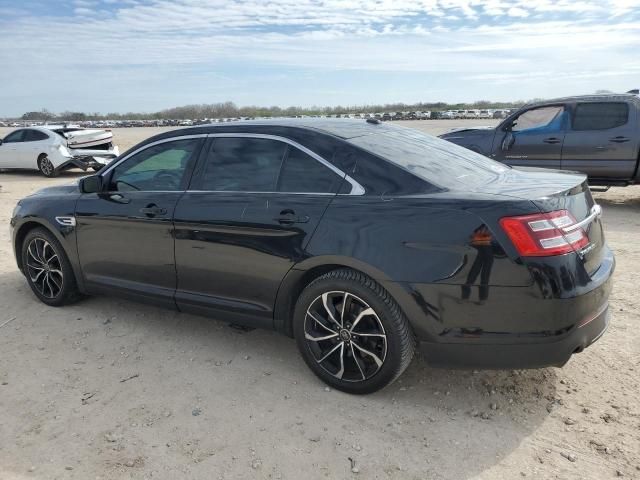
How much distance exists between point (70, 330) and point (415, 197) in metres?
3.02

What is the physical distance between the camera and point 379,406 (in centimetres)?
321

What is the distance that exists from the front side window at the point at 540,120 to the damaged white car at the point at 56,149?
10427mm

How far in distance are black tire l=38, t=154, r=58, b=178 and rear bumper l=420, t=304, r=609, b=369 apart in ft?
47.6

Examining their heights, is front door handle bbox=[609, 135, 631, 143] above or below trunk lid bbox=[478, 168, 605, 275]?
below

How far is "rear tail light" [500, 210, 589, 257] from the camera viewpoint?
2.73 metres

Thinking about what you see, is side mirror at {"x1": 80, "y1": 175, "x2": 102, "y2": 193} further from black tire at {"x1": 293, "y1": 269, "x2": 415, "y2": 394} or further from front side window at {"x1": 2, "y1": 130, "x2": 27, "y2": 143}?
front side window at {"x1": 2, "y1": 130, "x2": 27, "y2": 143}

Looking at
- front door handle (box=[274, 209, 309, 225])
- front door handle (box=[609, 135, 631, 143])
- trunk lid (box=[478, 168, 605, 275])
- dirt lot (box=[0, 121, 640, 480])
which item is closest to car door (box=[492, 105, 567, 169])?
front door handle (box=[609, 135, 631, 143])

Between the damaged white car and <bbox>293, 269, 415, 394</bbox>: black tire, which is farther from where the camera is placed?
the damaged white car

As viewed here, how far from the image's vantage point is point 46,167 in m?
15.2

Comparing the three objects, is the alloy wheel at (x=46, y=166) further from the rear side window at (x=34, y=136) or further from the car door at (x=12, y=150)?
the car door at (x=12, y=150)

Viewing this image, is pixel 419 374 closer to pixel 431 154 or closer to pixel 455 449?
pixel 455 449

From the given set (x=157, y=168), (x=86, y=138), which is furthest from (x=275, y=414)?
(x=86, y=138)

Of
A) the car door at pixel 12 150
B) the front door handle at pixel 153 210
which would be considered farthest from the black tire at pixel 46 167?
the front door handle at pixel 153 210

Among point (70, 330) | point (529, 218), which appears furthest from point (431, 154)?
point (70, 330)
